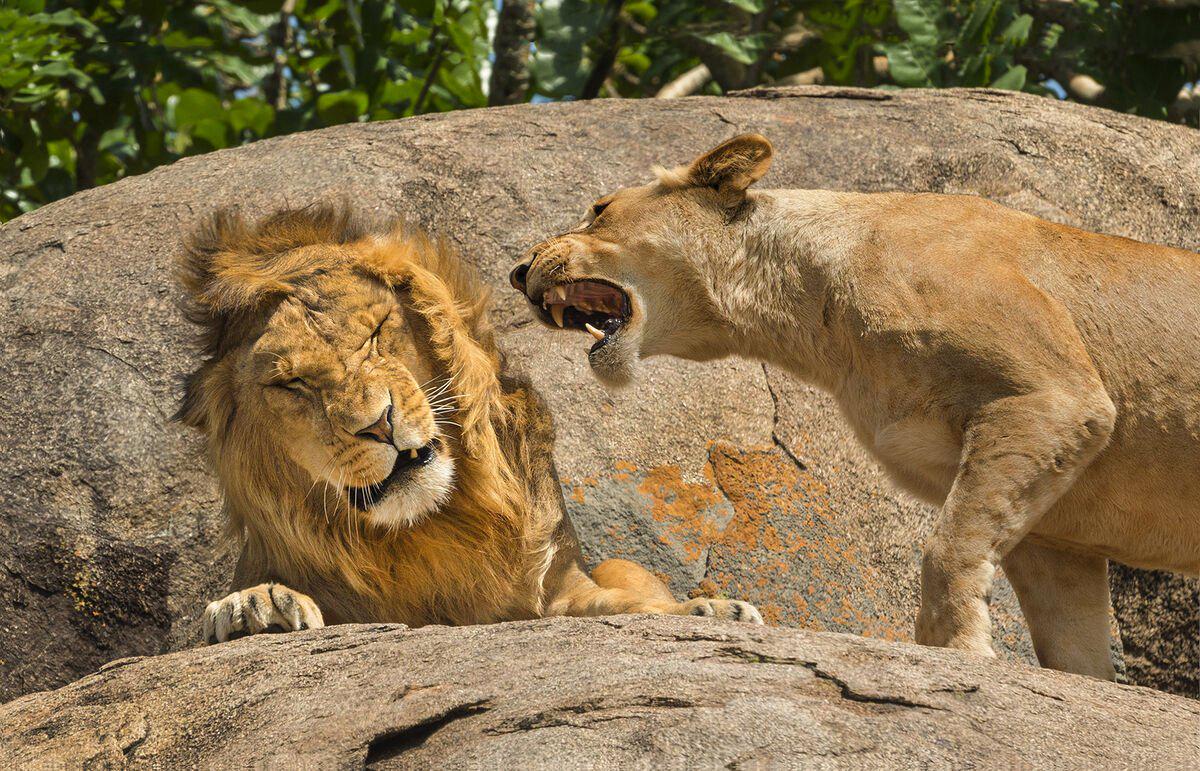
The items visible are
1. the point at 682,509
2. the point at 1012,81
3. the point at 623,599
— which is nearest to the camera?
the point at 623,599

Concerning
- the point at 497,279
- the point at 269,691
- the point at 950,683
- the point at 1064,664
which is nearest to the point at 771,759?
the point at 950,683

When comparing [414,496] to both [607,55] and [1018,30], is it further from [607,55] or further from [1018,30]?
[1018,30]

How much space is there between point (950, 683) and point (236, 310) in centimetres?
200

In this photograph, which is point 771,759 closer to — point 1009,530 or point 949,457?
point 1009,530

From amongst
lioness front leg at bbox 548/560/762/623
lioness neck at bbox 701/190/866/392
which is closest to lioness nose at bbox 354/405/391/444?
lioness front leg at bbox 548/560/762/623

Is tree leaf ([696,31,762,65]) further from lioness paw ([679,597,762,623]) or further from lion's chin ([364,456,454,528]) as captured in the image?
lioness paw ([679,597,762,623])

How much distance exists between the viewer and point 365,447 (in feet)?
11.0

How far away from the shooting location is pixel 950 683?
8.43ft

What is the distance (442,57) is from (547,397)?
9.19 ft

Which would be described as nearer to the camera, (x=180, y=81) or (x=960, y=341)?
(x=960, y=341)

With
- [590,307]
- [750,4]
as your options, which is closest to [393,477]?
[590,307]

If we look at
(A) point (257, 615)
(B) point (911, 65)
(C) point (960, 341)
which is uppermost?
(C) point (960, 341)

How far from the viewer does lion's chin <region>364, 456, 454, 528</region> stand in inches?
136

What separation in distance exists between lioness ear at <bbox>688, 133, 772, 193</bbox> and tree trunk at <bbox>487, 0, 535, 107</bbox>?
2.97m
